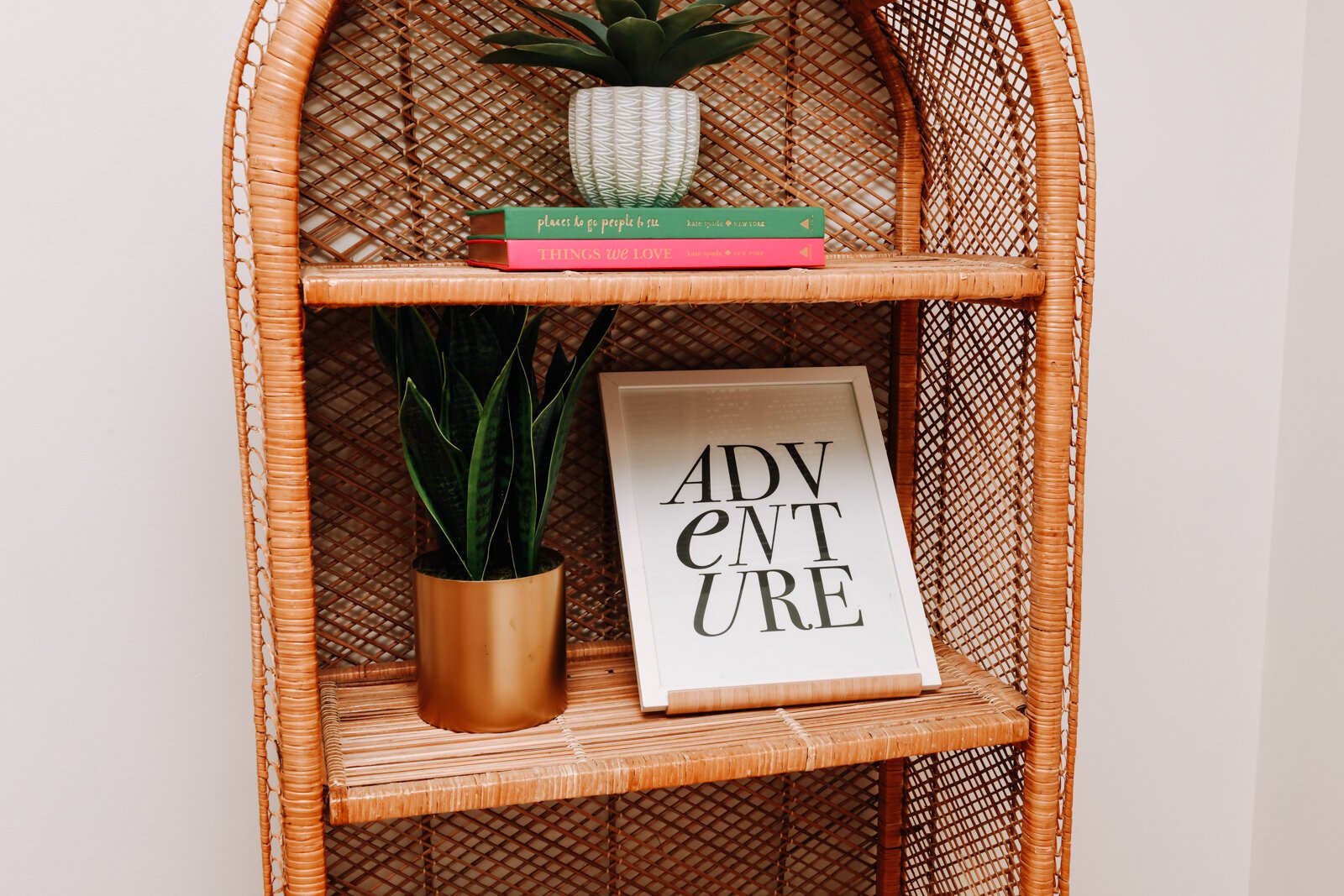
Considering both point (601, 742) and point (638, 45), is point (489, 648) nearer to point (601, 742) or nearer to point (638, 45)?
point (601, 742)

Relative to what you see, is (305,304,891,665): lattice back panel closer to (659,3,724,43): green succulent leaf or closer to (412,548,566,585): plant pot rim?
(412,548,566,585): plant pot rim

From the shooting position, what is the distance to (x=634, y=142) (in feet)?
3.01

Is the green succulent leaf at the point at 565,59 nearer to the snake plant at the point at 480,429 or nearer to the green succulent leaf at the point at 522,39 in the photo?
the green succulent leaf at the point at 522,39

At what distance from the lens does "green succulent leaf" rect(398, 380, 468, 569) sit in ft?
2.85

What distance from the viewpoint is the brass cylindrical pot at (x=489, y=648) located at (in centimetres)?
88

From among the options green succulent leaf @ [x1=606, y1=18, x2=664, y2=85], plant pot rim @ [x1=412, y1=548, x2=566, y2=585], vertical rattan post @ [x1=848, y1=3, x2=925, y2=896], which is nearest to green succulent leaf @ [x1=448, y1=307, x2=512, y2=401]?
plant pot rim @ [x1=412, y1=548, x2=566, y2=585]

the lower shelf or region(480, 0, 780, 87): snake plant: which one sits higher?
region(480, 0, 780, 87): snake plant

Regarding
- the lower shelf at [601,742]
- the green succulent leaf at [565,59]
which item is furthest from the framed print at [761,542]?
the green succulent leaf at [565,59]

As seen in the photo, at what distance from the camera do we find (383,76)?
1.03 metres

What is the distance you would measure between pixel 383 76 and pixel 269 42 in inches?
11.0
